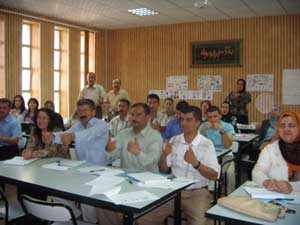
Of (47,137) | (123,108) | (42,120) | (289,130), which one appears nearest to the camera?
(289,130)

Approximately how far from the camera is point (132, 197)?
2.52 m

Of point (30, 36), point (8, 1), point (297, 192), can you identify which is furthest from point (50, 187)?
point (30, 36)

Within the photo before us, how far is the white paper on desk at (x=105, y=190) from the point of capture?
261 centimetres

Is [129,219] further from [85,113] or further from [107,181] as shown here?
[85,113]

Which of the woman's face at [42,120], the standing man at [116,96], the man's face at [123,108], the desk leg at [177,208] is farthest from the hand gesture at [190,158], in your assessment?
the standing man at [116,96]

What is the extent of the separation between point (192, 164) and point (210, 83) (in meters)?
6.89

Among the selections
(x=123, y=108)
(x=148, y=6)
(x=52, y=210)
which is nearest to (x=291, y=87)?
(x=148, y=6)

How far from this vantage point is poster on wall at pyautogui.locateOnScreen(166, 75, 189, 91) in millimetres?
10172

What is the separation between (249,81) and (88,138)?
636 centimetres

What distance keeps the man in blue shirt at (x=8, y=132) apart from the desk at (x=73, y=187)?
150 centimetres

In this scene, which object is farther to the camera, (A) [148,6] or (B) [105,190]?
(A) [148,6]

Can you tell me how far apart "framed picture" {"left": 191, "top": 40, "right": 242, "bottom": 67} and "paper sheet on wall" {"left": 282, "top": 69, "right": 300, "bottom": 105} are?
46.4 inches

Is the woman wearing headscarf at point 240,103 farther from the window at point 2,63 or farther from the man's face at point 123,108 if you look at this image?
the window at point 2,63

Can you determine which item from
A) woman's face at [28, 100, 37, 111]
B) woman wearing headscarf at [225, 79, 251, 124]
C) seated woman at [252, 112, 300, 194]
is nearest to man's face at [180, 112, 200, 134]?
seated woman at [252, 112, 300, 194]
